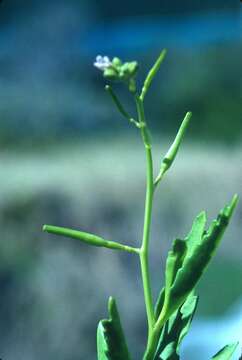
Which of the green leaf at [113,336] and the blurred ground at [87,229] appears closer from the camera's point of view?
the green leaf at [113,336]

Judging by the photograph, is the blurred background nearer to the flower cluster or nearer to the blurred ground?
the blurred ground

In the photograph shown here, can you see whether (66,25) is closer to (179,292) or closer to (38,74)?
(38,74)

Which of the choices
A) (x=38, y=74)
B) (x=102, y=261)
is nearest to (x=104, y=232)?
(x=102, y=261)

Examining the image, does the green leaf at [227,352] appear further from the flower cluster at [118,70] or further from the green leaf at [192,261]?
the flower cluster at [118,70]

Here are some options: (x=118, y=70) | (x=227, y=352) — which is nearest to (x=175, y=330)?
(x=227, y=352)

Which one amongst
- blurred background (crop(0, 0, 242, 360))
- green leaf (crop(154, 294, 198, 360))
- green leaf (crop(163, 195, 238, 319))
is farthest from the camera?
blurred background (crop(0, 0, 242, 360))

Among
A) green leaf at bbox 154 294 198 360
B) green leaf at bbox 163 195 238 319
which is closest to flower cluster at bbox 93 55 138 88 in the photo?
green leaf at bbox 163 195 238 319

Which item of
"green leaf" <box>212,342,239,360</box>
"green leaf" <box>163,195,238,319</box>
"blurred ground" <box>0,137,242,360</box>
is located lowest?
"blurred ground" <box>0,137,242,360</box>

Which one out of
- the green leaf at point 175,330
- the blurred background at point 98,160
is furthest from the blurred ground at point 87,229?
the green leaf at point 175,330
